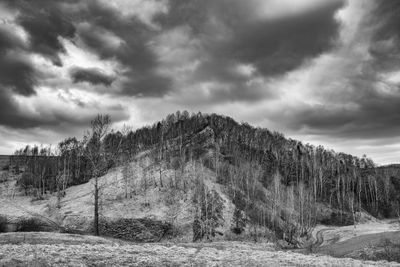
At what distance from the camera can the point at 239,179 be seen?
90.5m

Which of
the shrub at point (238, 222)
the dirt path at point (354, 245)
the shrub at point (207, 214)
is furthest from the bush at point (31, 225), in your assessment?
the dirt path at point (354, 245)

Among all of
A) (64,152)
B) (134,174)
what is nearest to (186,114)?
(64,152)

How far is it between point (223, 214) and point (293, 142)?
122 metres

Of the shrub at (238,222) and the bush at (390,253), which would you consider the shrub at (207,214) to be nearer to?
the shrub at (238,222)

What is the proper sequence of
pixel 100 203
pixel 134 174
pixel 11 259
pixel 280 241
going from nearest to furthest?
pixel 11 259, pixel 280 241, pixel 100 203, pixel 134 174

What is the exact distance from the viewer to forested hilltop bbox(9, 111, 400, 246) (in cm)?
6631

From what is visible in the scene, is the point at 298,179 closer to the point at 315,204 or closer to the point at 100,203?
the point at 315,204

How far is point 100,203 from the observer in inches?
2611

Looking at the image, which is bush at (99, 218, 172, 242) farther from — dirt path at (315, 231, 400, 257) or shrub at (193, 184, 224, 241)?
dirt path at (315, 231, 400, 257)

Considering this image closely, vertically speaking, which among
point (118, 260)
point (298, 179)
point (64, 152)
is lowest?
point (118, 260)

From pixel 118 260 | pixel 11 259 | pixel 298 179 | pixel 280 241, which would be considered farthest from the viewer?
pixel 298 179

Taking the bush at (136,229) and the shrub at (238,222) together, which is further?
the shrub at (238,222)

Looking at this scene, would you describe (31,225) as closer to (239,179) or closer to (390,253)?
(390,253)

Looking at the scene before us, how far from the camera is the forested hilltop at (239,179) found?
66.3 m
